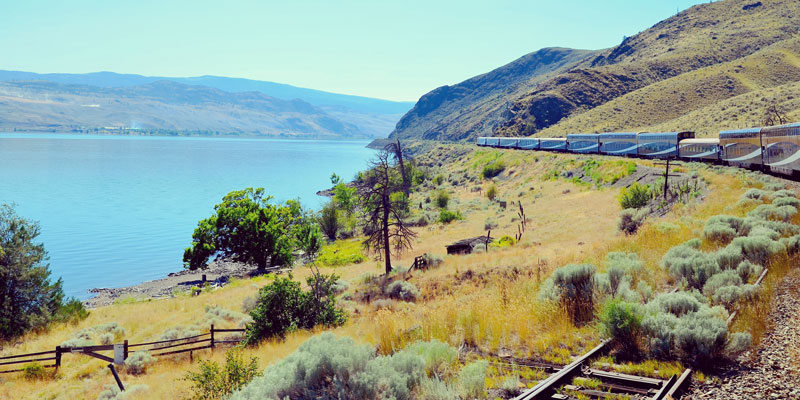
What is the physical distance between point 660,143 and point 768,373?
49291mm

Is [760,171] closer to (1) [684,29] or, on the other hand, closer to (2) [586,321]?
(2) [586,321]

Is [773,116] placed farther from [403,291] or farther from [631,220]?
[403,291]

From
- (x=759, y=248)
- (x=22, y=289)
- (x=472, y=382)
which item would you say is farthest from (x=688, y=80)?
(x=472, y=382)

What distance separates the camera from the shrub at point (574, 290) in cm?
968

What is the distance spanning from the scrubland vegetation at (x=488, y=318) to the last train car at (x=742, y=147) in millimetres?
3480

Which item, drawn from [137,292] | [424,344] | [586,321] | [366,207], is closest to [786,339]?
[586,321]

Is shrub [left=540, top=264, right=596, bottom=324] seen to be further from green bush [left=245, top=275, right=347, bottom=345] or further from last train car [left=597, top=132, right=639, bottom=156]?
last train car [left=597, top=132, right=639, bottom=156]

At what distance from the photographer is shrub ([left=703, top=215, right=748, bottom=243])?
44.8 feet

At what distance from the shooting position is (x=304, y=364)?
6859 millimetres

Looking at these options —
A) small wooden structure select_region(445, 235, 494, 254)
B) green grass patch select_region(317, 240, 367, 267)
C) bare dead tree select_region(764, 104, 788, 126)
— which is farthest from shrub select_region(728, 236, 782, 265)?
bare dead tree select_region(764, 104, 788, 126)

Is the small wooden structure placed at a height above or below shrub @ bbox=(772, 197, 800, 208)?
below

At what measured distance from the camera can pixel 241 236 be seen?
42.1 metres

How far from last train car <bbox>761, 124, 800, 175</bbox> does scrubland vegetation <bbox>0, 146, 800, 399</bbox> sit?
162 cm

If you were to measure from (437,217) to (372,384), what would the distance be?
46.7 m
